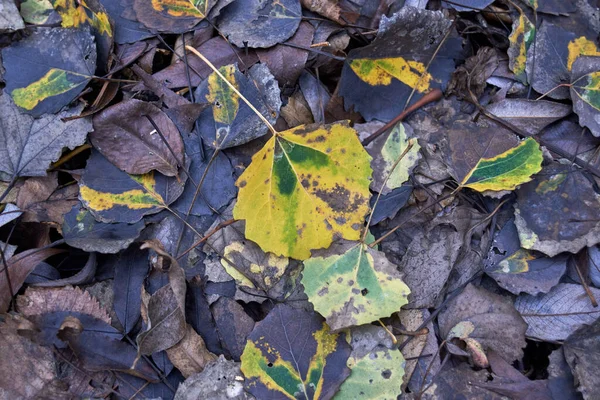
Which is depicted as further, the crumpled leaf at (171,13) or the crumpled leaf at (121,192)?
the crumpled leaf at (171,13)

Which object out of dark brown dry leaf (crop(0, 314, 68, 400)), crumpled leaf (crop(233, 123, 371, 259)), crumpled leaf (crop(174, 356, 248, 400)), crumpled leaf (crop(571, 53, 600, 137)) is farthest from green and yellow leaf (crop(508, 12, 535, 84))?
dark brown dry leaf (crop(0, 314, 68, 400))

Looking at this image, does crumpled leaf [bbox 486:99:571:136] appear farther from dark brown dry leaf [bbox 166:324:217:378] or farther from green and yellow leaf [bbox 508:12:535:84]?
dark brown dry leaf [bbox 166:324:217:378]

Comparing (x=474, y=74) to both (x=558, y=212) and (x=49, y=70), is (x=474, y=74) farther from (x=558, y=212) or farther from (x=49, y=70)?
(x=49, y=70)

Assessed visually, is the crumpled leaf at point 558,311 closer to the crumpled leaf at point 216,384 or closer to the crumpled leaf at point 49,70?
the crumpled leaf at point 216,384

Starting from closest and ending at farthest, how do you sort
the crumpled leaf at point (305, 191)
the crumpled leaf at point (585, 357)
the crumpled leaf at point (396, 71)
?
1. the crumpled leaf at point (585, 357)
2. the crumpled leaf at point (305, 191)
3. the crumpled leaf at point (396, 71)

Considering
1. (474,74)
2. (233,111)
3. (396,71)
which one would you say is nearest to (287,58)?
(233,111)

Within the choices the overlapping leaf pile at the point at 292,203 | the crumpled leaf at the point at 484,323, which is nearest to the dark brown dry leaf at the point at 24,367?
the overlapping leaf pile at the point at 292,203
